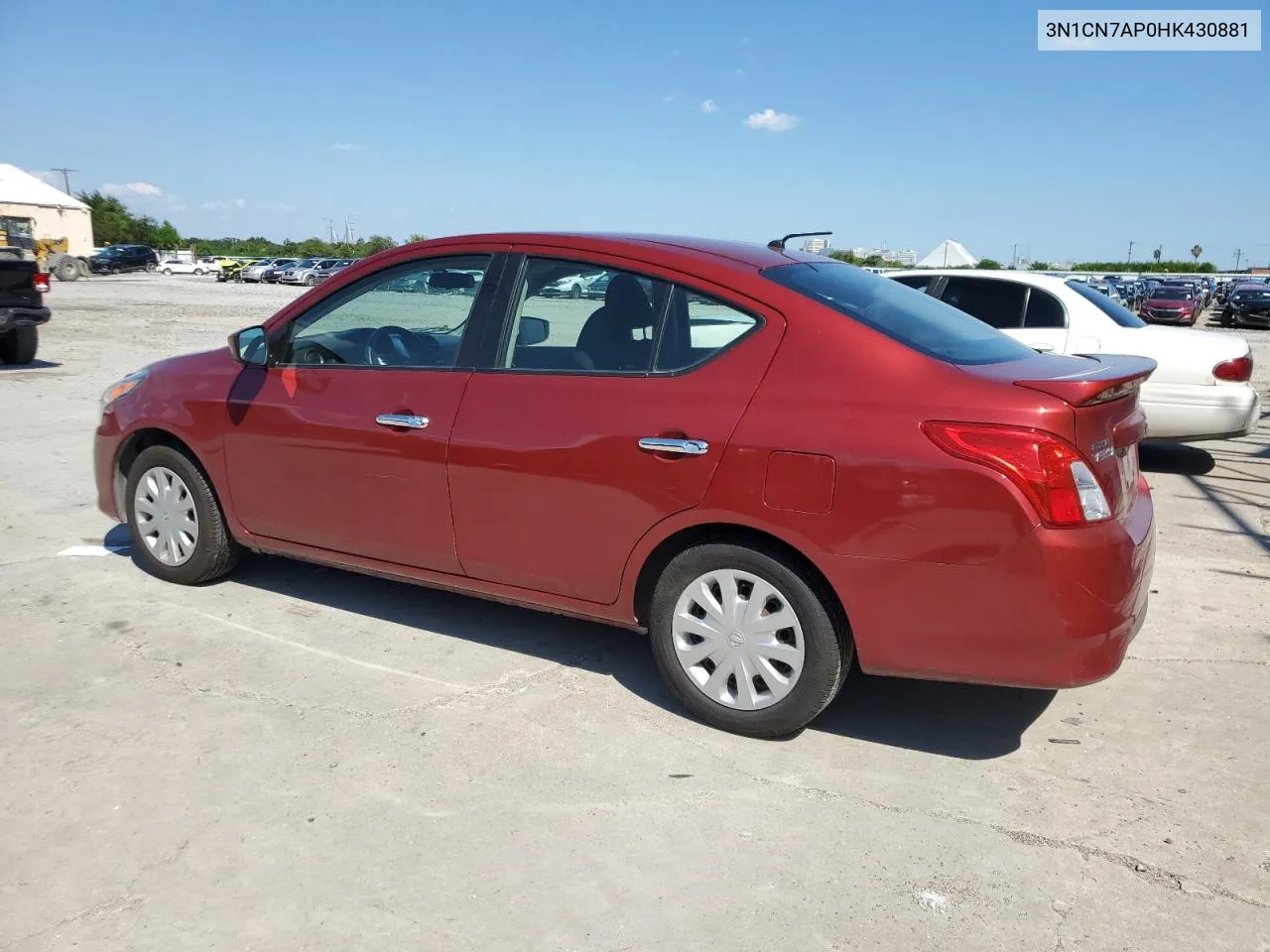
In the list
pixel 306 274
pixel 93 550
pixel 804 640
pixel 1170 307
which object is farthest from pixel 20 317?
pixel 306 274

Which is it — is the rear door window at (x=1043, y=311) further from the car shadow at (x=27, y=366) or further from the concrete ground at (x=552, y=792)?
the car shadow at (x=27, y=366)

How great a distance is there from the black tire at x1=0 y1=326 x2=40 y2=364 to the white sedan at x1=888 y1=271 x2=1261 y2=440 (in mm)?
11903

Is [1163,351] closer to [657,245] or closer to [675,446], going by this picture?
[657,245]

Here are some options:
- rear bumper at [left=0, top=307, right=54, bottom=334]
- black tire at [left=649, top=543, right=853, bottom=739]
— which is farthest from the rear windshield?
rear bumper at [left=0, top=307, right=54, bottom=334]

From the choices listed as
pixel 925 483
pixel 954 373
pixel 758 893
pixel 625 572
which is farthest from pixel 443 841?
pixel 954 373

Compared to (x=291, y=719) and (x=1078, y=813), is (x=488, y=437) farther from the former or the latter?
(x=1078, y=813)

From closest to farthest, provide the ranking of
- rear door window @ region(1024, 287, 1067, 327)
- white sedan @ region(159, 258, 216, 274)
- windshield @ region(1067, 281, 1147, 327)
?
1. windshield @ region(1067, 281, 1147, 327)
2. rear door window @ region(1024, 287, 1067, 327)
3. white sedan @ region(159, 258, 216, 274)

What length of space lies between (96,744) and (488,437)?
171 centimetres

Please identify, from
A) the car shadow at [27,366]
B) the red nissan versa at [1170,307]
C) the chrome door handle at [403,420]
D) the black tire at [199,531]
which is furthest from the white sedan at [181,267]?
the chrome door handle at [403,420]

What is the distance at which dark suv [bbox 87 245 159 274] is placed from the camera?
2112 inches

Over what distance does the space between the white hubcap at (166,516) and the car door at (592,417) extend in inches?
67.6

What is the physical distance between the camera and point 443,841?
9.96ft

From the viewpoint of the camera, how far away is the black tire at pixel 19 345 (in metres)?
14.0

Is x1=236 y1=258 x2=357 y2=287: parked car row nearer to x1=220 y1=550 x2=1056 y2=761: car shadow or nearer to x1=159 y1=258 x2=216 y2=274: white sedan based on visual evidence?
x1=159 y1=258 x2=216 y2=274: white sedan
